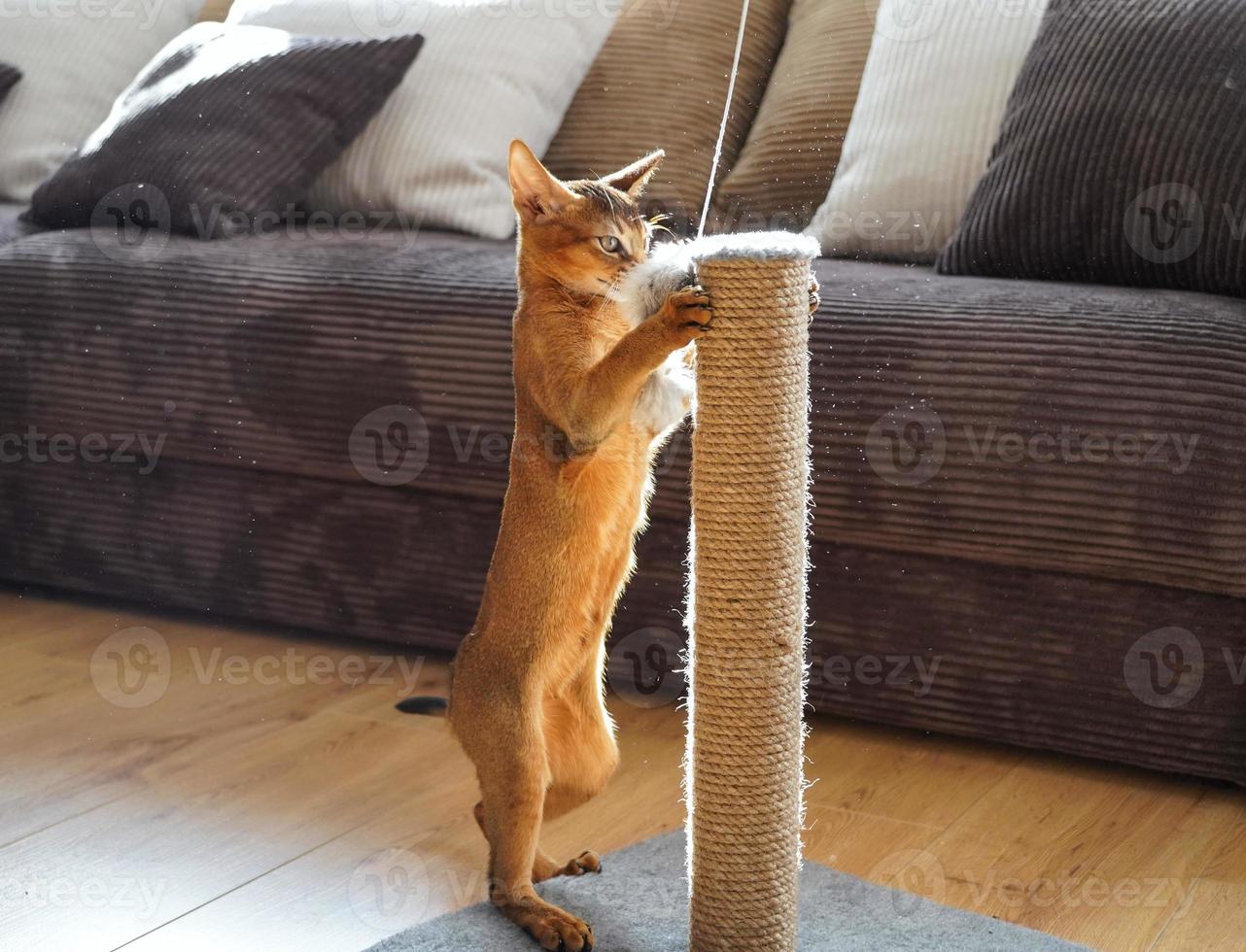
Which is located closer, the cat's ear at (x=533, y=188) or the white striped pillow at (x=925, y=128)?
the cat's ear at (x=533, y=188)

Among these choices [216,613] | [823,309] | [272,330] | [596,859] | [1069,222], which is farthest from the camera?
[216,613]

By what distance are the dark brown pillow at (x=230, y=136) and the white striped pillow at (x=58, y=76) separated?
48cm

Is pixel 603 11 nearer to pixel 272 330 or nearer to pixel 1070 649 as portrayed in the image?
pixel 272 330

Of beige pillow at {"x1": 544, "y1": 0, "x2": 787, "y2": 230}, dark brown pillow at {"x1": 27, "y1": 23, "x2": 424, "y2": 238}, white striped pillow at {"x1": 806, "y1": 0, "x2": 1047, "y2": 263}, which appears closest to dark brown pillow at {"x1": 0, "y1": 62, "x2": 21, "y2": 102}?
dark brown pillow at {"x1": 27, "y1": 23, "x2": 424, "y2": 238}

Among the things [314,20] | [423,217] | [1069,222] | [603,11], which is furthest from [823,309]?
[314,20]

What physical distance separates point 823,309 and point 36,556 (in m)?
1.39

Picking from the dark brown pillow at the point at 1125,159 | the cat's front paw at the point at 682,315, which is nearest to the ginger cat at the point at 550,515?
the cat's front paw at the point at 682,315

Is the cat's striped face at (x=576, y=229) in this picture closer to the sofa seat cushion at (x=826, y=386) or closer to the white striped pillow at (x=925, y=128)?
the sofa seat cushion at (x=826, y=386)

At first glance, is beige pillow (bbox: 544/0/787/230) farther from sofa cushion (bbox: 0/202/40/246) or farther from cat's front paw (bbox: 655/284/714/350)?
cat's front paw (bbox: 655/284/714/350)

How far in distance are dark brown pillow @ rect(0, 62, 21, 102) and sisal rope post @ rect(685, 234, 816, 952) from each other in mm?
2217

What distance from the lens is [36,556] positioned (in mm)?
2303

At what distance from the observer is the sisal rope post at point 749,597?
1188mm

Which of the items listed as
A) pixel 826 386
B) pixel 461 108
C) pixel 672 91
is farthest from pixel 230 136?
pixel 826 386

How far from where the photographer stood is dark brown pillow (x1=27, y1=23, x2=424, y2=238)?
2.32 m
